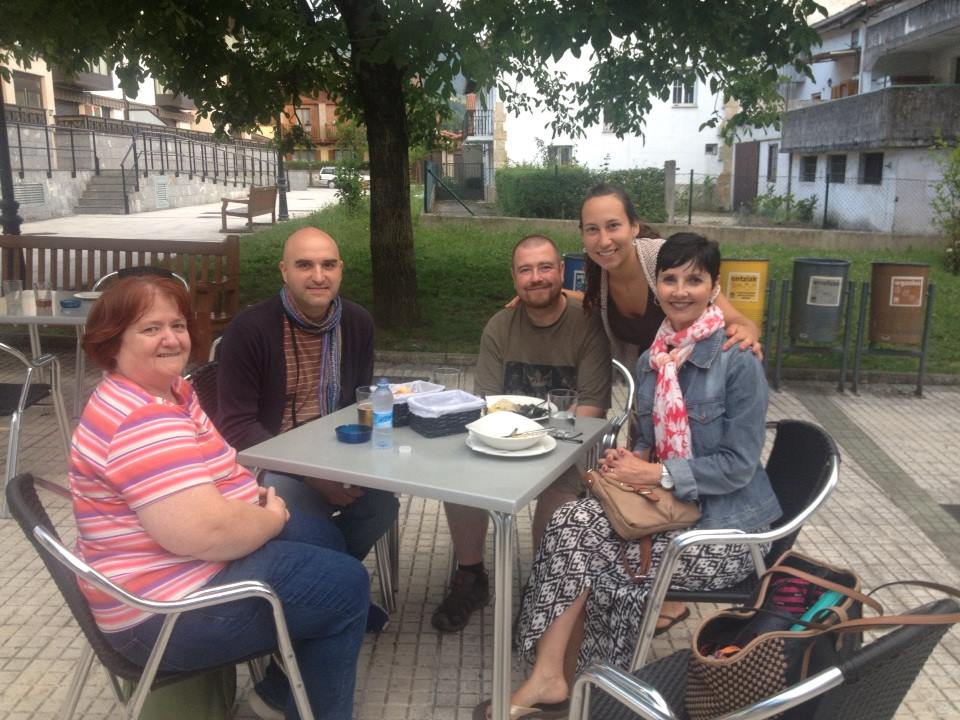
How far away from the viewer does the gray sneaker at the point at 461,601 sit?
356 centimetres

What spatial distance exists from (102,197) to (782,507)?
27.3 metres

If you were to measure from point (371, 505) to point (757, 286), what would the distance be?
4820 mm

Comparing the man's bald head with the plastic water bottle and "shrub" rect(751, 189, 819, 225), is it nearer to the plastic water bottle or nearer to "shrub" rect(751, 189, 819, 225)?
the plastic water bottle

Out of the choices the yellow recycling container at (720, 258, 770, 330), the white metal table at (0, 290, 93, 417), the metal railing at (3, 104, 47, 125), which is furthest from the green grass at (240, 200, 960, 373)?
the metal railing at (3, 104, 47, 125)

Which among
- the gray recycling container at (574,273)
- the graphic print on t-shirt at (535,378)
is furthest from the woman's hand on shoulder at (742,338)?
the gray recycling container at (574,273)

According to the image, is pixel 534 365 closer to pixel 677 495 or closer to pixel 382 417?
pixel 382 417

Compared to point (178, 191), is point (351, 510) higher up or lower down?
lower down

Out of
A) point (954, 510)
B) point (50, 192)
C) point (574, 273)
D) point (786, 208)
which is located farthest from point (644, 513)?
point (50, 192)

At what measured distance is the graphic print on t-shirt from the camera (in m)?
3.63

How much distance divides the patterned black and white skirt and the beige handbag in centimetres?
4

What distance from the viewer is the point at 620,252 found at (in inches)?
136

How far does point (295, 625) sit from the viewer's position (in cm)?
242

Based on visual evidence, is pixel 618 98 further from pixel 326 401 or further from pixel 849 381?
pixel 326 401

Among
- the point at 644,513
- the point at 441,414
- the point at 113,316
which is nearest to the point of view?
the point at 113,316
